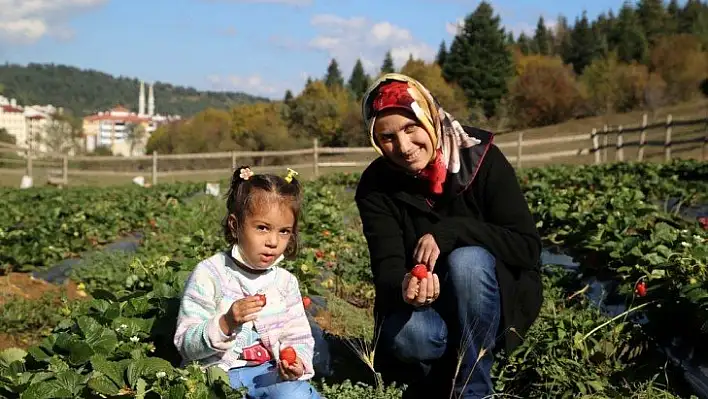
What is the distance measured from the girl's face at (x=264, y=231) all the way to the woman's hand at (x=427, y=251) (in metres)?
0.55

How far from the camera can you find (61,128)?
6912 centimetres

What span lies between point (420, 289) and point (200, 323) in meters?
0.74

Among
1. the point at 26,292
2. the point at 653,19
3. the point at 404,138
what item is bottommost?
the point at 26,292

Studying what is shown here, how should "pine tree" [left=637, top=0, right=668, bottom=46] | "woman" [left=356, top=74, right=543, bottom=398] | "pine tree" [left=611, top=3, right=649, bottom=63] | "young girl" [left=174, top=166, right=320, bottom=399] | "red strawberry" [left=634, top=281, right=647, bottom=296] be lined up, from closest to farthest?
"young girl" [left=174, top=166, right=320, bottom=399] < "woman" [left=356, top=74, right=543, bottom=398] < "red strawberry" [left=634, top=281, right=647, bottom=296] < "pine tree" [left=611, top=3, right=649, bottom=63] < "pine tree" [left=637, top=0, right=668, bottom=46]

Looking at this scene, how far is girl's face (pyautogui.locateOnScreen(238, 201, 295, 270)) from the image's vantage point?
2.46m

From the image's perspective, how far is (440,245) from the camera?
279 cm

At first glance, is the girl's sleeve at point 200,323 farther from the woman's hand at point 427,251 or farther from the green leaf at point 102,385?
the woman's hand at point 427,251

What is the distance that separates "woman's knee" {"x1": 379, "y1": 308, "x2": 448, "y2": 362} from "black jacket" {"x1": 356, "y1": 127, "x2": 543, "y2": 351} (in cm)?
7

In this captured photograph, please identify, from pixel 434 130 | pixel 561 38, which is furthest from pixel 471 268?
pixel 561 38

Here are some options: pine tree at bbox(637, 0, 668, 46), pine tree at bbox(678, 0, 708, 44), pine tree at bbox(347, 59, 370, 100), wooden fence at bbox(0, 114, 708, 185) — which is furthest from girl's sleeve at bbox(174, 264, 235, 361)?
pine tree at bbox(347, 59, 370, 100)

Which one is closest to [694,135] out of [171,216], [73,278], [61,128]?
[171,216]

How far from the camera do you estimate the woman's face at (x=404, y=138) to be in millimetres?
2711

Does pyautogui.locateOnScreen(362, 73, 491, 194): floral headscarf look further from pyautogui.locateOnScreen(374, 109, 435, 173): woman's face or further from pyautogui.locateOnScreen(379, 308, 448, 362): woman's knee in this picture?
pyautogui.locateOnScreen(379, 308, 448, 362): woman's knee

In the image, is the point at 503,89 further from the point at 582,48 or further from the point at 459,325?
the point at 459,325
